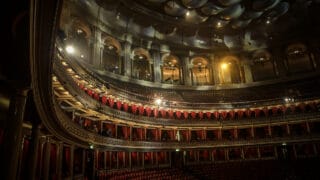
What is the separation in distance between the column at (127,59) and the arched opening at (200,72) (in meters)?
8.01

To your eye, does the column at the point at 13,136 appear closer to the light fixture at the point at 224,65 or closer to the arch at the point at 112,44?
the arch at the point at 112,44

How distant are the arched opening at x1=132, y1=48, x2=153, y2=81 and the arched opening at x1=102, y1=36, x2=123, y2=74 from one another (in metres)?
1.83

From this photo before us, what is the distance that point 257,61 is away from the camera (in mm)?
30594

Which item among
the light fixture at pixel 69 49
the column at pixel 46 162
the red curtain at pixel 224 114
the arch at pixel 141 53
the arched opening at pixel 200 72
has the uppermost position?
the arch at pixel 141 53

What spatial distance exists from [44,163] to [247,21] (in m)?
25.7

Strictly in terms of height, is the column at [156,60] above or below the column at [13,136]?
above

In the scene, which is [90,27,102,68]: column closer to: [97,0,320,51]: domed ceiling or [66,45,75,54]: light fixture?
[97,0,320,51]: domed ceiling

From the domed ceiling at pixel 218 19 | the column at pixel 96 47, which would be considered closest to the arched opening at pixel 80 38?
the column at pixel 96 47

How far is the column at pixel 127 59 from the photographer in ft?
84.0

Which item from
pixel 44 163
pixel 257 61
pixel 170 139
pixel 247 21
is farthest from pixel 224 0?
pixel 44 163

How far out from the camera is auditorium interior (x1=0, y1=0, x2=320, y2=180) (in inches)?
739

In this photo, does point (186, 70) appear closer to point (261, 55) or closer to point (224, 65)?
point (224, 65)

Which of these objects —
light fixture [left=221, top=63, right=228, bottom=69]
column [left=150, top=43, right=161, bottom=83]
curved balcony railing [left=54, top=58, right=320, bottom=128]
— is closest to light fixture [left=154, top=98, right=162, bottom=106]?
curved balcony railing [left=54, top=58, right=320, bottom=128]

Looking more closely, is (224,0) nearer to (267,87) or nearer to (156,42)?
(156,42)
